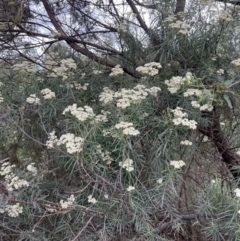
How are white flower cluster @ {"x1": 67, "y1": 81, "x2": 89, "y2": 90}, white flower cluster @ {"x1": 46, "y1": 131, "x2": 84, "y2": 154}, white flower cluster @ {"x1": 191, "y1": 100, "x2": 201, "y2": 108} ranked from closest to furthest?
white flower cluster @ {"x1": 46, "y1": 131, "x2": 84, "y2": 154} → white flower cluster @ {"x1": 191, "y1": 100, "x2": 201, "y2": 108} → white flower cluster @ {"x1": 67, "y1": 81, "x2": 89, "y2": 90}

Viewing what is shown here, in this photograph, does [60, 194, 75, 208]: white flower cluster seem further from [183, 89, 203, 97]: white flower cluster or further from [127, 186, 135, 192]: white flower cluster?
[183, 89, 203, 97]: white flower cluster

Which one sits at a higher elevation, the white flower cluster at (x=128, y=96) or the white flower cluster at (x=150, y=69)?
the white flower cluster at (x=150, y=69)

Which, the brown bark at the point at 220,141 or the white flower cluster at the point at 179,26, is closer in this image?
the white flower cluster at the point at 179,26

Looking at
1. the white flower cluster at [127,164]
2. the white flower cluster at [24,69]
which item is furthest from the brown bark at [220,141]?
the white flower cluster at [24,69]

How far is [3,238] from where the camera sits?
2.18 meters

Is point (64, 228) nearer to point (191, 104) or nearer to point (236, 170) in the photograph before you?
point (191, 104)

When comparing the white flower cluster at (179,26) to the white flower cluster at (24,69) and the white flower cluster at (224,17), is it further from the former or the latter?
the white flower cluster at (24,69)

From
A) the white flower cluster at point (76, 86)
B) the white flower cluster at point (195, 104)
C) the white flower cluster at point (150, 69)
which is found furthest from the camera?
the white flower cluster at point (76, 86)

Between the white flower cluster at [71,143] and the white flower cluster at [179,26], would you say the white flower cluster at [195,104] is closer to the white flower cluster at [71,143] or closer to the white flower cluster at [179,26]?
the white flower cluster at [179,26]

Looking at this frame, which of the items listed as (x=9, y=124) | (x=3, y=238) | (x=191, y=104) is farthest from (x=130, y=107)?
(x=3, y=238)

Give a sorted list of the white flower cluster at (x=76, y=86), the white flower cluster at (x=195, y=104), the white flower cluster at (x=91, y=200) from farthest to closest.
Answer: the white flower cluster at (x=76, y=86) < the white flower cluster at (x=195, y=104) < the white flower cluster at (x=91, y=200)

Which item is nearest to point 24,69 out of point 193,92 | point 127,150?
point 127,150

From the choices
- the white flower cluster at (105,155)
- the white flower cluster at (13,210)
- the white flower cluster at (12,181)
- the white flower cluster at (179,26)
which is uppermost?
the white flower cluster at (179,26)

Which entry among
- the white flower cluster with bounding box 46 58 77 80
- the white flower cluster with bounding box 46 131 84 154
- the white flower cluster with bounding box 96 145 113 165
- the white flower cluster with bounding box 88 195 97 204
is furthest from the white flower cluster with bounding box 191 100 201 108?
the white flower cluster with bounding box 46 58 77 80
